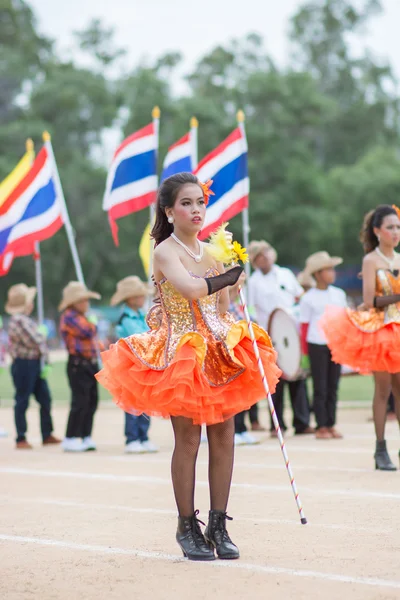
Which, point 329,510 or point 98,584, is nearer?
point 98,584

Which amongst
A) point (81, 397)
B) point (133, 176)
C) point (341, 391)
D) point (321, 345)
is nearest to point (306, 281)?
point (321, 345)

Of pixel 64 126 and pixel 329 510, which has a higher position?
pixel 64 126

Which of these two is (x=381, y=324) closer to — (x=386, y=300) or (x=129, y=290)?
(x=386, y=300)

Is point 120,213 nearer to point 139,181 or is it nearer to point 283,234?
point 139,181

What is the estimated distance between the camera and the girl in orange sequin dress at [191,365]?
5523mm

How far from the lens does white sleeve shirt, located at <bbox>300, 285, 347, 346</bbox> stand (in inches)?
479

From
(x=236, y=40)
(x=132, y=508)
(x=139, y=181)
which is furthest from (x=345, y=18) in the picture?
(x=132, y=508)

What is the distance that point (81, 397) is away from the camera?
11867 mm

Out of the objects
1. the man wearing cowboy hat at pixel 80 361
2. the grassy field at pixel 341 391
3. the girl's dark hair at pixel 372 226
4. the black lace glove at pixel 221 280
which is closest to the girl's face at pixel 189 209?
the black lace glove at pixel 221 280

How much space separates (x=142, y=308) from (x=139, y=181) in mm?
2768

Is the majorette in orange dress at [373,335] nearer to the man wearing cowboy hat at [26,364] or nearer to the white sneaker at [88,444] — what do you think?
the white sneaker at [88,444]

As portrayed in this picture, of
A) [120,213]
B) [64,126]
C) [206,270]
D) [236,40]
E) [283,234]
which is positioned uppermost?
[236,40]

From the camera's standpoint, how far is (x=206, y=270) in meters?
5.79

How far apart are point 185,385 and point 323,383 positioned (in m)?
6.74
